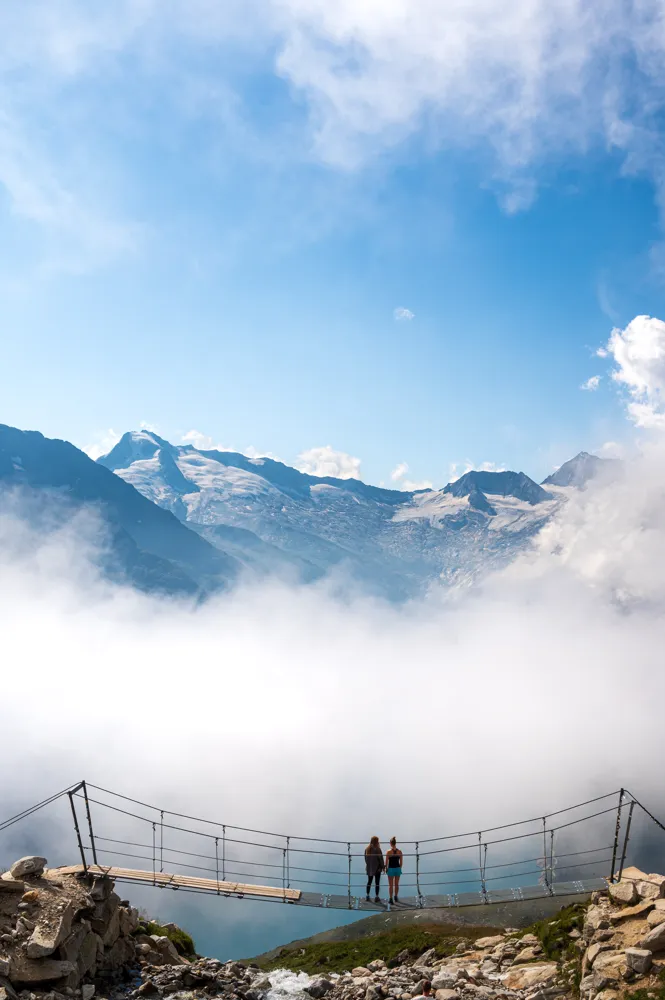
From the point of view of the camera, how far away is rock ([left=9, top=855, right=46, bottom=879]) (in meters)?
21.7

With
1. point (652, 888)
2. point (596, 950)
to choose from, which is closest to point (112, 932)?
point (596, 950)

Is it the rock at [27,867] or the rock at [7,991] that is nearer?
the rock at [7,991]

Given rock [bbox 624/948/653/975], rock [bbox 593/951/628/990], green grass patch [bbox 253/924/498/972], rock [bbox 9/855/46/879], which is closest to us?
rock [bbox 624/948/653/975]

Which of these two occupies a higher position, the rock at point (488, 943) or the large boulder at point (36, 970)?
the large boulder at point (36, 970)

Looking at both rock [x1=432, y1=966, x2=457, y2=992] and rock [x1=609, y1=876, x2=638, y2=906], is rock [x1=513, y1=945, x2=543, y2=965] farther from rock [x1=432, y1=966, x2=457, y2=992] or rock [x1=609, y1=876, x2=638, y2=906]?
rock [x1=609, y1=876, x2=638, y2=906]

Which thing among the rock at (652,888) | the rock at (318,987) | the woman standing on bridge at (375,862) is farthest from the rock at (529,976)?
the rock at (318,987)

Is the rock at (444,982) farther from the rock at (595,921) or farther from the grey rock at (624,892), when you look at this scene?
the grey rock at (624,892)

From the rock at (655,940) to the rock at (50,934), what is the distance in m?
16.0

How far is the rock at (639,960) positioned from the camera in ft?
55.0

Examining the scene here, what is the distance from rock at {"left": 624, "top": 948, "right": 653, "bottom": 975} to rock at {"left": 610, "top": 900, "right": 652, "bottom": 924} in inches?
92.7

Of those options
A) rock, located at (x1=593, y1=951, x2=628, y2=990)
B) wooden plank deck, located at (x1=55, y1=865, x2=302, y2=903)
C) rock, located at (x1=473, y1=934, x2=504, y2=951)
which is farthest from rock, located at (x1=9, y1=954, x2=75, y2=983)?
rock, located at (x1=473, y1=934, x2=504, y2=951)

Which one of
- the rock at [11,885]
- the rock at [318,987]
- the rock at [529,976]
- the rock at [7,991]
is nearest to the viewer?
the rock at [7,991]

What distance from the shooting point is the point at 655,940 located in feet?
56.3

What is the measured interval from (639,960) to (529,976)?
6.26 m
